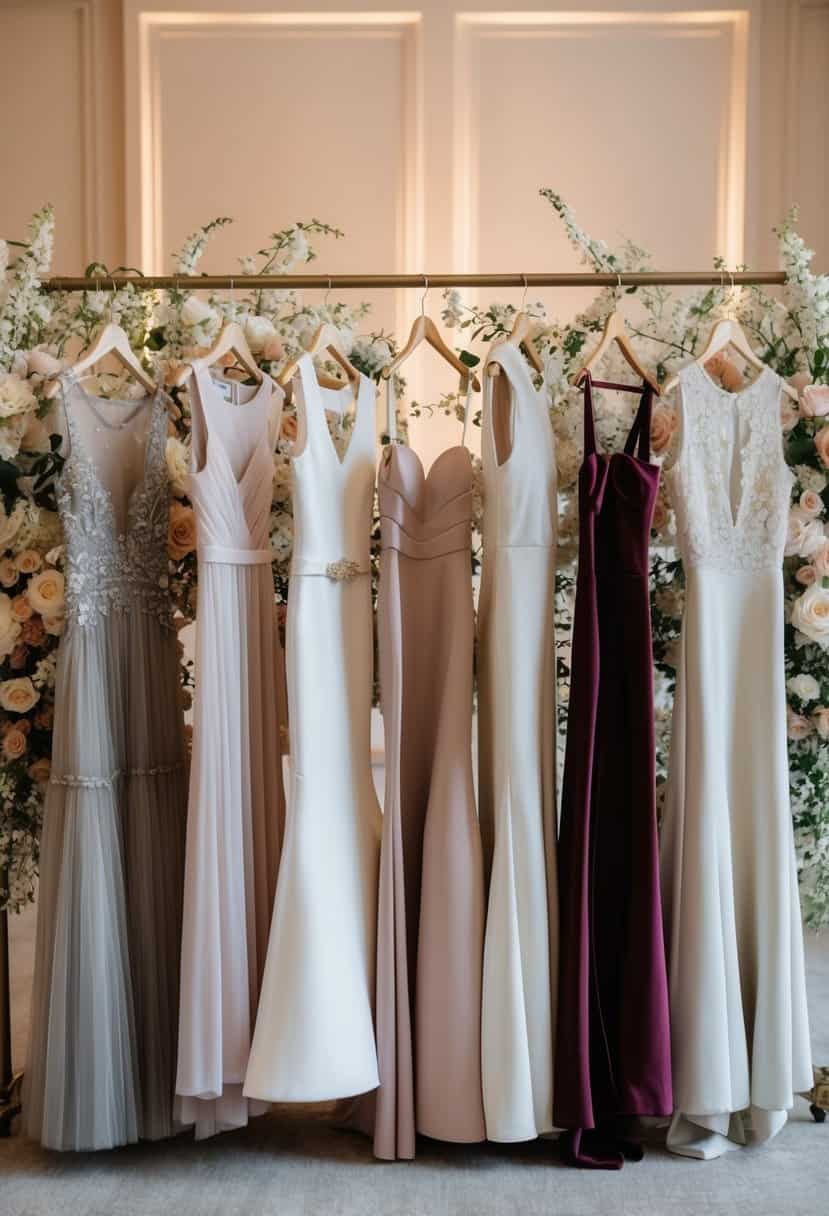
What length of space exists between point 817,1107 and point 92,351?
2.28 metres

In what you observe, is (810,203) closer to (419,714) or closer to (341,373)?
(341,373)

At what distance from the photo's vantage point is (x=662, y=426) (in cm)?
246

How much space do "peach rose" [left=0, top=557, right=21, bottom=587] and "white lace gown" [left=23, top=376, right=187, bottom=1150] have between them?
0.21 m

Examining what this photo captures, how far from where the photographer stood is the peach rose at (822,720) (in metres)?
2.46

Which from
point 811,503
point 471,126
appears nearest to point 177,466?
point 811,503

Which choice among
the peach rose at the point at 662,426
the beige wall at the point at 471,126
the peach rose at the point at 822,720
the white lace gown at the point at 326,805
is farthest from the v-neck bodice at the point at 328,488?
the beige wall at the point at 471,126

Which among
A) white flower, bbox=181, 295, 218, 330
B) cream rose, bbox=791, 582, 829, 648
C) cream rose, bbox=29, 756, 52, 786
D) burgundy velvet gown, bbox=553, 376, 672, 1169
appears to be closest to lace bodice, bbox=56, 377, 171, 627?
white flower, bbox=181, 295, 218, 330

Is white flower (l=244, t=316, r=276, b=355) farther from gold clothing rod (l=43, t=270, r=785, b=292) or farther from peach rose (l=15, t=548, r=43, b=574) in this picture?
peach rose (l=15, t=548, r=43, b=574)

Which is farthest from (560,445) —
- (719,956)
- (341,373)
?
(719,956)

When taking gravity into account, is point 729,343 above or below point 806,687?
above

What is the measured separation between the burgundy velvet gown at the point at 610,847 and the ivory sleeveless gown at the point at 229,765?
62cm

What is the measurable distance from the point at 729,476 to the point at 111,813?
144cm

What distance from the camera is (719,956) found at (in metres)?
2.25

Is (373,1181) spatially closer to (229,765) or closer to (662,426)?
(229,765)
